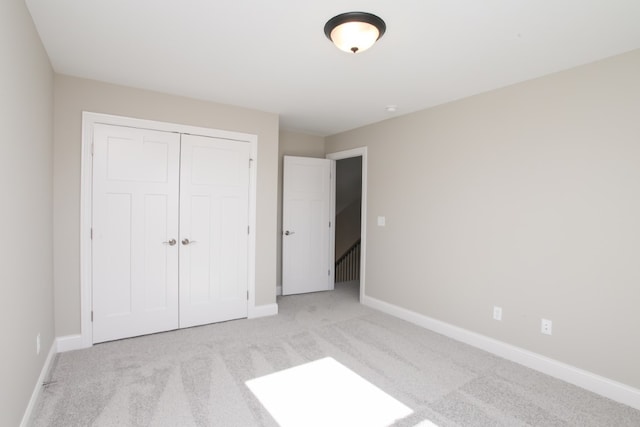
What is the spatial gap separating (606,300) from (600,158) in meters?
1.05

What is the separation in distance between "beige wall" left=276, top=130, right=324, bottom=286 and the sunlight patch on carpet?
238 cm

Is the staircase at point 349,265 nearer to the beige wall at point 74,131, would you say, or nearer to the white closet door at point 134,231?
the white closet door at point 134,231

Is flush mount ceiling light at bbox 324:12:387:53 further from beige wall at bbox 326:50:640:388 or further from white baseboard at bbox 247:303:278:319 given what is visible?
white baseboard at bbox 247:303:278:319

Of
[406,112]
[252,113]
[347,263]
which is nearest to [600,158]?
[406,112]

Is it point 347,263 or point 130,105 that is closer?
point 130,105

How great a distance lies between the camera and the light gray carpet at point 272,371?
2018 mm

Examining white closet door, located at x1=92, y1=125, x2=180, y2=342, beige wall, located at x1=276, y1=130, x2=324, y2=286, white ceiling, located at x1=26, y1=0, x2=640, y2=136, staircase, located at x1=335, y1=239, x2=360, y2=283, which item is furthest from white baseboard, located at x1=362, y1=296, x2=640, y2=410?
white closet door, located at x1=92, y1=125, x2=180, y2=342

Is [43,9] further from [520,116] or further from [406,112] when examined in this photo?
[520,116]

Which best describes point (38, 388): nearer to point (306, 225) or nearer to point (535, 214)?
point (306, 225)

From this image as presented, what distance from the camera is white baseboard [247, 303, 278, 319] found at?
382 centimetres

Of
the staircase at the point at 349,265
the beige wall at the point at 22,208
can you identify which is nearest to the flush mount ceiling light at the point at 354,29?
the beige wall at the point at 22,208

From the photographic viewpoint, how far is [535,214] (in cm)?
271

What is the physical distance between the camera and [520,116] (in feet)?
9.16

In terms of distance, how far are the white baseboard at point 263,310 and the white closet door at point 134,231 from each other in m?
0.84
